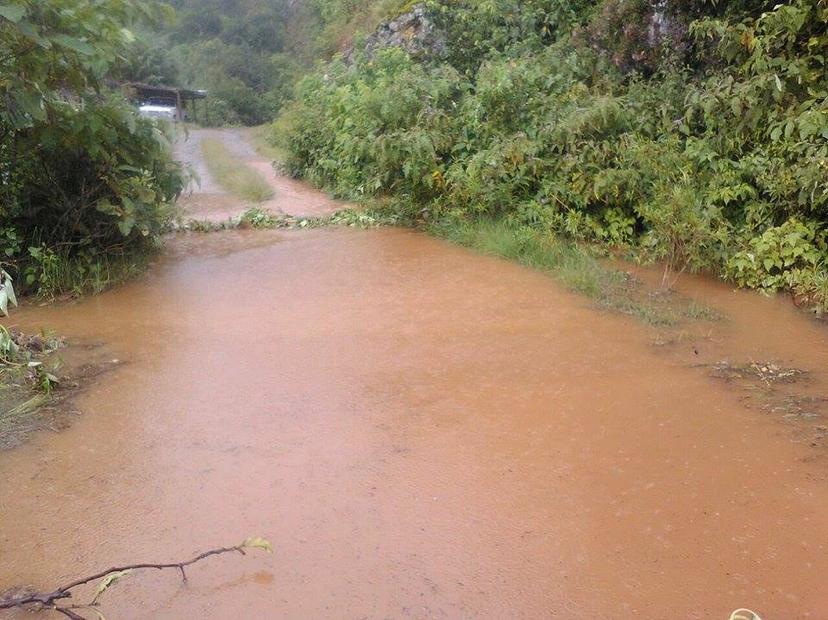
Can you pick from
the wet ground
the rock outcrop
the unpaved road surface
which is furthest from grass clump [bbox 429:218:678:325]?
the rock outcrop

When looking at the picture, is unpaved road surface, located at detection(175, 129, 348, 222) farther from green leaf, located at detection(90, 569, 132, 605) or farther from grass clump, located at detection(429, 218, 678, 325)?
green leaf, located at detection(90, 569, 132, 605)

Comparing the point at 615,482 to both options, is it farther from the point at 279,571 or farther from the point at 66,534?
the point at 66,534

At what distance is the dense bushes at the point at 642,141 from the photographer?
723 centimetres

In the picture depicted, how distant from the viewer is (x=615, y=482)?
154 inches

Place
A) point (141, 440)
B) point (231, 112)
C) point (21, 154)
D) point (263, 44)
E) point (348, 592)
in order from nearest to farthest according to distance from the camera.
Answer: point (348, 592)
point (141, 440)
point (21, 154)
point (231, 112)
point (263, 44)

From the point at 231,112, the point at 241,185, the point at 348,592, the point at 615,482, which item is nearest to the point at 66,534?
the point at 348,592

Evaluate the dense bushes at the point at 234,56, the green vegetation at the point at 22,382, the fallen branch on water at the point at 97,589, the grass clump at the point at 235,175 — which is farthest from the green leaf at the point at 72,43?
the dense bushes at the point at 234,56

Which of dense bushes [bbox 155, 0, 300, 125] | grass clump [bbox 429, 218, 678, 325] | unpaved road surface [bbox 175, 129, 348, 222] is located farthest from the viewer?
dense bushes [bbox 155, 0, 300, 125]

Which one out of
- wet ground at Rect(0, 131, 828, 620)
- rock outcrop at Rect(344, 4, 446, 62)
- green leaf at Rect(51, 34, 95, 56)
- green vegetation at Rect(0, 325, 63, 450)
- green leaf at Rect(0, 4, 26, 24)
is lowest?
wet ground at Rect(0, 131, 828, 620)

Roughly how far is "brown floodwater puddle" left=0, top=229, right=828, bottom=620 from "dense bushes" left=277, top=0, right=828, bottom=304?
1047 mm

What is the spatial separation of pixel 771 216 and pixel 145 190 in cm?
615

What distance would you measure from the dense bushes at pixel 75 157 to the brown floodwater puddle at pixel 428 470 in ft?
3.78

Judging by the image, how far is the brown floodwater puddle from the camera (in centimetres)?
314

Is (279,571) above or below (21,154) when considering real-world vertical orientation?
below
